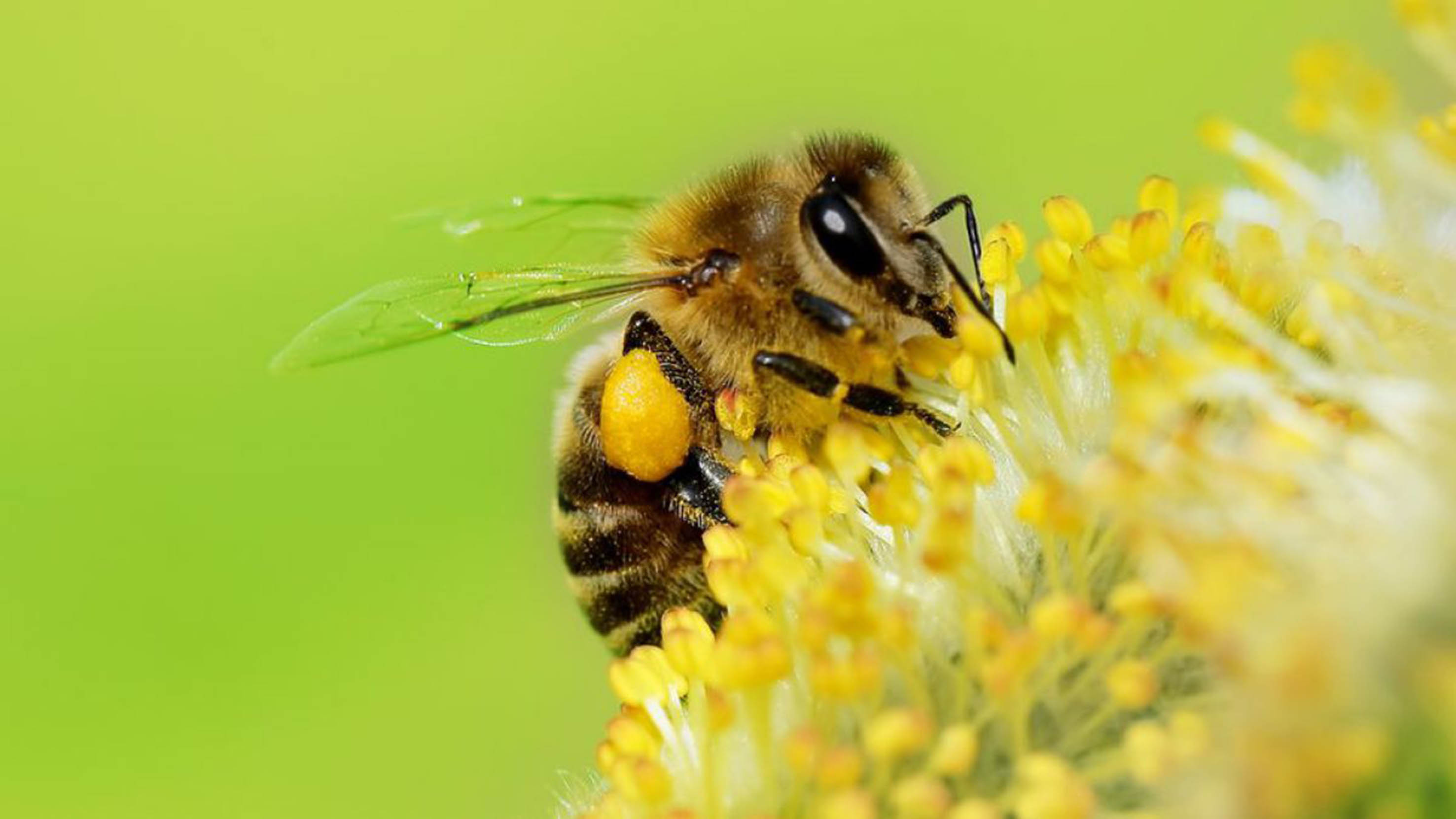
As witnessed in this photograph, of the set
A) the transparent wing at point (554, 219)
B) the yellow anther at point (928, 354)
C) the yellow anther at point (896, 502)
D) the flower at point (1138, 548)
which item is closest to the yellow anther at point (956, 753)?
the flower at point (1138, 548)

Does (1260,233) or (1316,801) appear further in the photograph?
(1260,233)

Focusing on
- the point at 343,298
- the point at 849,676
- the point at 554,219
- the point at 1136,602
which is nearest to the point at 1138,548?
the point at 1136,602

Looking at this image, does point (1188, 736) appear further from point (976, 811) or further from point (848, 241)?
point (848, 241)

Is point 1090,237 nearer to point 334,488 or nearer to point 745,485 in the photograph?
point 745,485

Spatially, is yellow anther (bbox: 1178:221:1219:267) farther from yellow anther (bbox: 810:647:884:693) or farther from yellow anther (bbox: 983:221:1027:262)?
yellow anther (bbox: 810:647:884:693)

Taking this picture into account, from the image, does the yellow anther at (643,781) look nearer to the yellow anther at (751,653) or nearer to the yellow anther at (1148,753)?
the yellow anther at (751,653)

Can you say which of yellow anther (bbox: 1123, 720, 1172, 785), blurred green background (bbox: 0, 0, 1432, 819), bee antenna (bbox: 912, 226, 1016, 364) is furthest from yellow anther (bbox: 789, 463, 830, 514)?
blurred green background (bbox: 0, 0, 1432, 819)

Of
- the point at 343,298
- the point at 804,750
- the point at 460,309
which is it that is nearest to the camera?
the point at 804,750

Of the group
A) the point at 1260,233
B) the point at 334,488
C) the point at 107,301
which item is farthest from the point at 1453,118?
the point at 107,301
